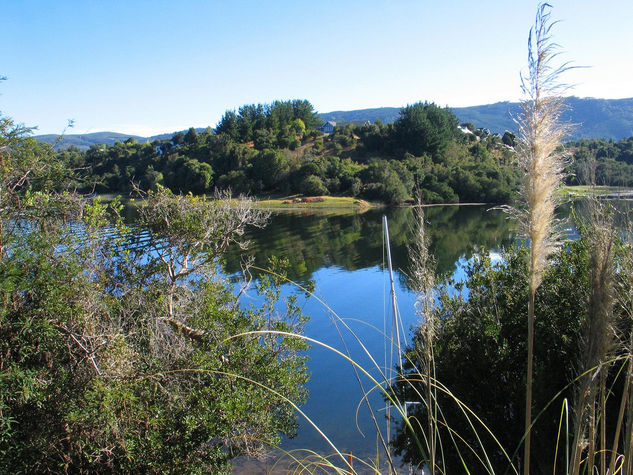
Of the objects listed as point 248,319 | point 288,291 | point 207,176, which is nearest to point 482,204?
point 207,176

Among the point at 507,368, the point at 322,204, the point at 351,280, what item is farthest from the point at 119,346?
the point at 322,204

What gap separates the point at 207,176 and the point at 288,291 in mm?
41394

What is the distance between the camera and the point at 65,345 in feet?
17.9

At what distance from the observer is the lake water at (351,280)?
11062 mm

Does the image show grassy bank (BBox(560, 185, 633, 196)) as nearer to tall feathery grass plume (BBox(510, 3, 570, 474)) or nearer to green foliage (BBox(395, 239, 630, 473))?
tall feathery grass plume (BBox(510, 3, 570, 474))

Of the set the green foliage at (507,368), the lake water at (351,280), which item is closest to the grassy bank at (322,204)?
the lake water at (351,280)

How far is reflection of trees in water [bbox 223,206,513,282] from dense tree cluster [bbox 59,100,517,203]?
8378 millimetres

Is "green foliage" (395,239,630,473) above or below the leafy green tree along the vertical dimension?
below

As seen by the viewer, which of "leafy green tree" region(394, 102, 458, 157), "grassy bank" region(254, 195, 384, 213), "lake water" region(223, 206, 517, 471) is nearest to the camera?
"lake water" region(223, 206, 517, 471)

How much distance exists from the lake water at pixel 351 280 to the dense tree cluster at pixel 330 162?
585 cm

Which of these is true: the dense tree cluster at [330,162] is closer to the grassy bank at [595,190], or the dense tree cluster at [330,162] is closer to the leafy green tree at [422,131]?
the leafy green tree at [422,131]

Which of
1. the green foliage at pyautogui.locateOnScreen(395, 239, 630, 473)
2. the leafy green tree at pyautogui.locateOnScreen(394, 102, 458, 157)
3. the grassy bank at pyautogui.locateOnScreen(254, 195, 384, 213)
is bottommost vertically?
the grassy bank at pyautogui.locateOnScreen(254, 195, 384, 213)

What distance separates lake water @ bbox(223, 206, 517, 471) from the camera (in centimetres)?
1106

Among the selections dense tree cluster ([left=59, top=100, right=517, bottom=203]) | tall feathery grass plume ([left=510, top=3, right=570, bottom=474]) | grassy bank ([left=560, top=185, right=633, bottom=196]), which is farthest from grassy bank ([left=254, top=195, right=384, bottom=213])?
tall feathery grass plume ([left=510, top=3, right=570, bottom=474])
